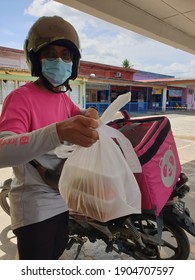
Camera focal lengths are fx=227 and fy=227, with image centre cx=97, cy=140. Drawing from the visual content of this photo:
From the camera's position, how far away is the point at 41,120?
2.67ft

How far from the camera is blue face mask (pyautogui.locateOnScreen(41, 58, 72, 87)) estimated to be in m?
0.90

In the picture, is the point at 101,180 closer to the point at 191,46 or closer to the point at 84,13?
the point at 84,13

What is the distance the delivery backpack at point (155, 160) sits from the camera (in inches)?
35.0

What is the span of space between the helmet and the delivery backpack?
18.9 inches

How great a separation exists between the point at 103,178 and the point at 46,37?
0.58 metres

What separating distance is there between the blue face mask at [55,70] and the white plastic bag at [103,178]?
1.16 ft

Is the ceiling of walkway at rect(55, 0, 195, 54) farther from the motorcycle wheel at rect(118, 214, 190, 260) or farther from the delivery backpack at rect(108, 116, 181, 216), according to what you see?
the motorcycle wheel at rect(118, 214, 190, 260)

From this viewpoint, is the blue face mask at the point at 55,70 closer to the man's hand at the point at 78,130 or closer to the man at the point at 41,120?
the man at the point at 41,120

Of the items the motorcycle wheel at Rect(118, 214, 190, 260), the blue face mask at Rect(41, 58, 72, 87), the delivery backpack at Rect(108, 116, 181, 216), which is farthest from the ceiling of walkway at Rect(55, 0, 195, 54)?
the motorcycle wheel at Rect(118, 214, 190, 260)

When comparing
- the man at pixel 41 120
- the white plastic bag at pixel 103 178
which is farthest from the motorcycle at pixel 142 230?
the white plastic bag at pixel 103 178

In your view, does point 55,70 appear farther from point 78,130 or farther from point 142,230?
point 142,230

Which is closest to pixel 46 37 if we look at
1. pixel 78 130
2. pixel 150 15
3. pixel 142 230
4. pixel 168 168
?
pixel 78 130

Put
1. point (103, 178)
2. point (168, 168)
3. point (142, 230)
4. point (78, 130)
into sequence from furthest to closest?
point (142, 230)
point (168, 168)
point (103, 178)
point (78, 130)
